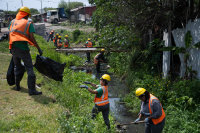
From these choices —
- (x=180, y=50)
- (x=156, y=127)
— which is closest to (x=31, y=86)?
(x=156, y=127)

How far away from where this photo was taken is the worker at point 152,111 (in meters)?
3.62

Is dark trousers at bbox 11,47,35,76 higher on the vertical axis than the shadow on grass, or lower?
higher

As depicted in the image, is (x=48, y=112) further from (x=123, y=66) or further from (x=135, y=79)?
(x=123, y=66)

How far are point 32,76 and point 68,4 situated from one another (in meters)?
Result: 69.6

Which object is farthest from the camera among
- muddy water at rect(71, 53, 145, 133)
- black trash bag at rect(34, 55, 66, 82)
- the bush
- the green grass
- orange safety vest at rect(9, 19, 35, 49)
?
the bush

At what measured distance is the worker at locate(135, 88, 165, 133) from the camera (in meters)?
3.62

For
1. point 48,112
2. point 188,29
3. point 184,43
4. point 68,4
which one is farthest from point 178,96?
point 68,4

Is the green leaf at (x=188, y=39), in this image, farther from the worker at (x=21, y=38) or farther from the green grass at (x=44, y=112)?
the worker at (x=21, y=38)

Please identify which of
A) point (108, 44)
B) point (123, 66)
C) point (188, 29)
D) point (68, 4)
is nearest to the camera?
point (188, 29)

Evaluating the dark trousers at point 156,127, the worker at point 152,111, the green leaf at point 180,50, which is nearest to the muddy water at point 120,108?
the dark trousers at point 156,127

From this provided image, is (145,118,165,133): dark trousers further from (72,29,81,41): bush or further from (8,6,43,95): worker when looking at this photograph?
(72,29,81,41): bush

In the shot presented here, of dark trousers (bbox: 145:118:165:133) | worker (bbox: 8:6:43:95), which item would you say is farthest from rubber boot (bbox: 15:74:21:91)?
dark trousers (bbox: 145:118:165:133)

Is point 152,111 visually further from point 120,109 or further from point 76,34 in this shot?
point 76,34

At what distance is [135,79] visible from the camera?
25.7 ft
